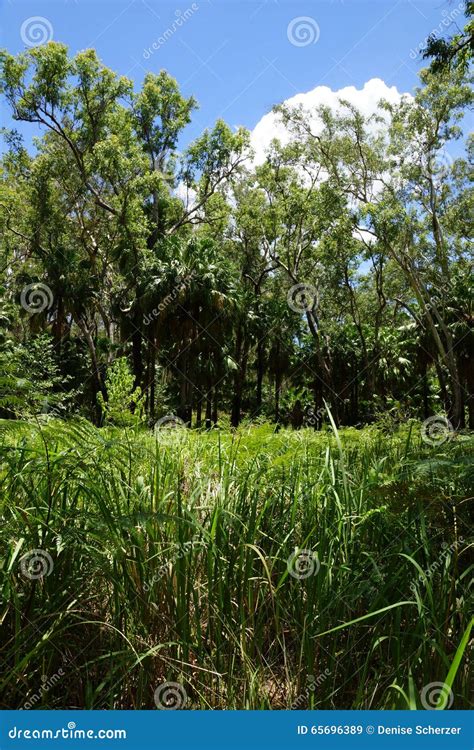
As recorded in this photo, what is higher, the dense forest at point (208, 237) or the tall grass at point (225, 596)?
the dense forest at point (208, 237)

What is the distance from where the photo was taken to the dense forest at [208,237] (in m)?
22.3

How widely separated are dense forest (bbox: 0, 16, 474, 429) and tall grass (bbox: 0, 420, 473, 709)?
735 inches

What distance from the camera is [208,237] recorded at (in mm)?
27312

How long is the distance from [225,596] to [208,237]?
85.0 feet

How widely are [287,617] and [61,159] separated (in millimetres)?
26392

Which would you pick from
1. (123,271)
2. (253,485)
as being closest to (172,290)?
(123,271)

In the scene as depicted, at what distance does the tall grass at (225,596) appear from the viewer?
7.41 ft

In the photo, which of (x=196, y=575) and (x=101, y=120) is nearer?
(x=196, y=575)

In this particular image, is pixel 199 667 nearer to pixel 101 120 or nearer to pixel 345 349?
pixel 101 120

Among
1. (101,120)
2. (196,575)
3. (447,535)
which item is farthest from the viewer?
(101,120)

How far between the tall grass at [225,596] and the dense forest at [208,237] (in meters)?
18.7

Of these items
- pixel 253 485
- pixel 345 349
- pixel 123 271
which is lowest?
pixel 253 485

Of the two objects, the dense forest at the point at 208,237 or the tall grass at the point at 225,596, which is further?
the dense forest at the point at 208,237

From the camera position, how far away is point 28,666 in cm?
231
